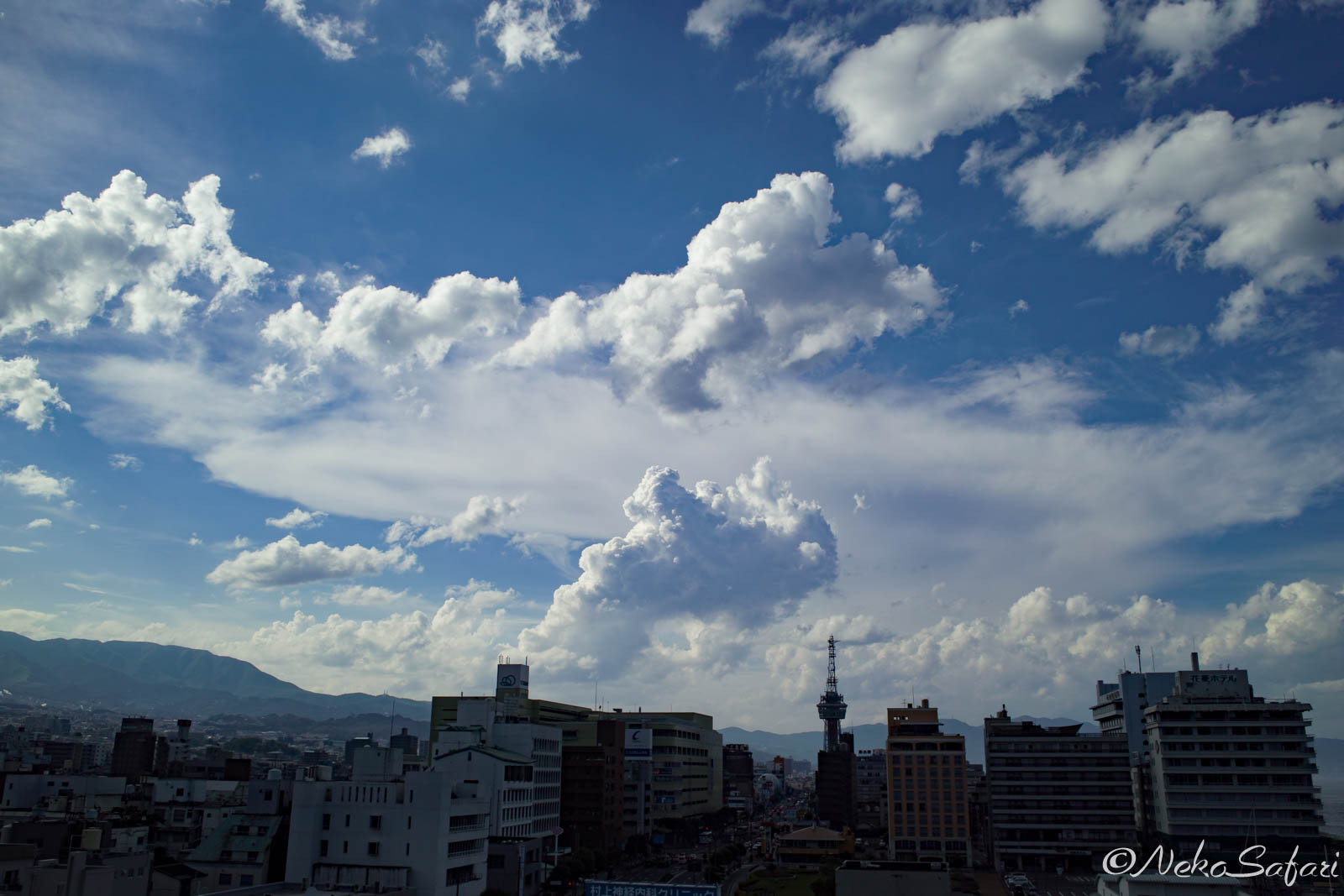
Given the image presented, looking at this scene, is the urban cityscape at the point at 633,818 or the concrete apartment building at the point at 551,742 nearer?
the urban cityscape at the point at 633,818

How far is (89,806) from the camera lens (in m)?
127

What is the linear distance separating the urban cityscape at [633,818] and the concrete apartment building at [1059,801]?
10.8 inches

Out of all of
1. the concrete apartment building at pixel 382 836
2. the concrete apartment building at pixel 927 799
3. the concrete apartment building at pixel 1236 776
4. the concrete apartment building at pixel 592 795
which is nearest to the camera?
the concrete apartment building at pixel 382 836

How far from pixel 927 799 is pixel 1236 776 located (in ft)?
147

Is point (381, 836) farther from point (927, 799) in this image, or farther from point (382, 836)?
point (927, 799)

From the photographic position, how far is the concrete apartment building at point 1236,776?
128 metres

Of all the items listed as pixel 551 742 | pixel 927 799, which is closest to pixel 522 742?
pixel 551 742

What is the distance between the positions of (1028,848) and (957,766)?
51.8ft

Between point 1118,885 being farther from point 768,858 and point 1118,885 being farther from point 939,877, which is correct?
point 768,858

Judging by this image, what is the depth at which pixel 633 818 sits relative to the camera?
17188cm

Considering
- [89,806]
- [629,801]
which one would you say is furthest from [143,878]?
[629,801]

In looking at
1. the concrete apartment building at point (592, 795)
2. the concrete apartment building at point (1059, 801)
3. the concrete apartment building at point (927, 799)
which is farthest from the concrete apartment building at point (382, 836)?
the concrete apartment building at point (1059, 801)

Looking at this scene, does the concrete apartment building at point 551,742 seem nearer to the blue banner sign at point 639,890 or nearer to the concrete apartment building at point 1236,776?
the blue banner sign at point 639,890

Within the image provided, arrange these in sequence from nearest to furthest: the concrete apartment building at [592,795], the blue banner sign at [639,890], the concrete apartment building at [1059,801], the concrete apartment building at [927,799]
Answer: the blue banner sign at [639,890] → the concrete apartment building at [1059,801] → the concrete apartment building at [592,795] → the concrete apartment building at [927,799]
